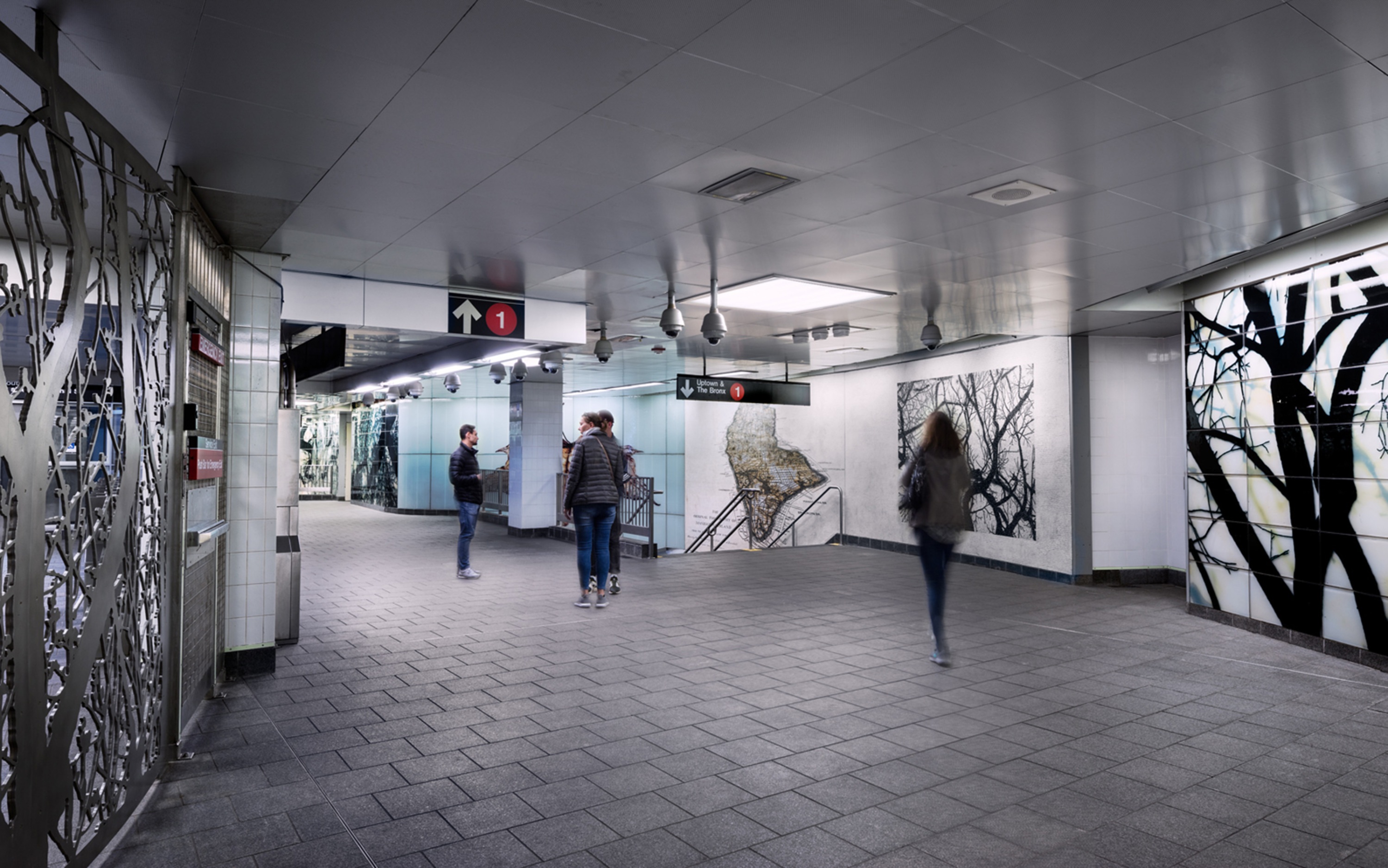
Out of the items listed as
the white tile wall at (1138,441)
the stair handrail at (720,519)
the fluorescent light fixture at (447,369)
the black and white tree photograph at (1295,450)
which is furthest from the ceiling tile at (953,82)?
the stair handrail at (720,519)

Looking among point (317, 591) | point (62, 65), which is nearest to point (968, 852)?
point (62, 65)

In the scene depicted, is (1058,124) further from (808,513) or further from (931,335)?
(808,513)

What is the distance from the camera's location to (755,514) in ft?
54.6

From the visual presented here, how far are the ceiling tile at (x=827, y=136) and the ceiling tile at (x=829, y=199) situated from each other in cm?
29

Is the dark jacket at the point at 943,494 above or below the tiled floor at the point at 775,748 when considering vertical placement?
above

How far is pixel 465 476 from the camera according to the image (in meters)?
9.80

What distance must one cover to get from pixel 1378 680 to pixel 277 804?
21.5 ft

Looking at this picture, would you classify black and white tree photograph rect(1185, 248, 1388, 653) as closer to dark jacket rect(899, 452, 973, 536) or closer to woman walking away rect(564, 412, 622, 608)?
dark jacket rect(899, 452, 973, 536)

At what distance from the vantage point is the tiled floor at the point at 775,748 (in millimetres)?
3172

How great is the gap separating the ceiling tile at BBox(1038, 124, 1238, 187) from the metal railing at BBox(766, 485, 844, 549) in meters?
9.50

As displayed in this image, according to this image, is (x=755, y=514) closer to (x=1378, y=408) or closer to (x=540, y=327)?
(x=540, y=327)

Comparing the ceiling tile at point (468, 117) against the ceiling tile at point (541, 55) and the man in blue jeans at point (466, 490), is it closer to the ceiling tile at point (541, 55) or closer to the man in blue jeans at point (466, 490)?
the ceiling tile at point (541, 55)

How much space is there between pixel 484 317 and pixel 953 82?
17.1 feet

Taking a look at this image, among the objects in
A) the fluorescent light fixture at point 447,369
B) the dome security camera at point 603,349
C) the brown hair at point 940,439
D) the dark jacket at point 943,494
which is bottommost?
the dark jacket at point 943,494
